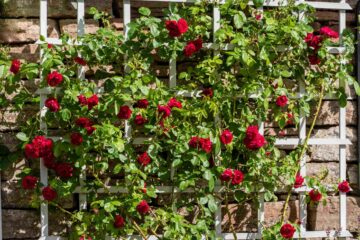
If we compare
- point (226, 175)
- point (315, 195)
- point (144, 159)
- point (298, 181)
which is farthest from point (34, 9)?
point (315, 195)

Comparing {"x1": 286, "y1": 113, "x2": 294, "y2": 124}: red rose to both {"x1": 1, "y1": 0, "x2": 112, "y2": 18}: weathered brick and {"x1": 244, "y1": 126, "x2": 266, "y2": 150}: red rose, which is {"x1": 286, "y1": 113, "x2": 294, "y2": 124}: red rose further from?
{"x1": 1, "y1": 0, "x2": 112, "y2": 18}: weathered brick

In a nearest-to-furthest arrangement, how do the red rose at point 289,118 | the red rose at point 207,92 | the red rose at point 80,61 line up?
the red rose at point 80,61 → the red rose at point 207,92 → the red rose at point 289,118

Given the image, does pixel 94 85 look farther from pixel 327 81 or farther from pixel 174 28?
pixel 327 81

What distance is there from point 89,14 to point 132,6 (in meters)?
0.24

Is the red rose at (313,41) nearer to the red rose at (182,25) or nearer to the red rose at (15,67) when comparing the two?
the red rose at (182,25)

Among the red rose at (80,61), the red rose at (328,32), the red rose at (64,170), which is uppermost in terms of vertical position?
the red rose at (328,32)

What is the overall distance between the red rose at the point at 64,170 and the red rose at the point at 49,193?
0.09 m

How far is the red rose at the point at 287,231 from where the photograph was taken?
3.10m

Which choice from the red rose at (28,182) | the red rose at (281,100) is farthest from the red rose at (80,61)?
the red rose at (281,100)

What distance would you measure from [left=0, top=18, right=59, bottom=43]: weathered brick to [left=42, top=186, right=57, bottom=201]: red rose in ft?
2.73

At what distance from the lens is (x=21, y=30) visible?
3.21m

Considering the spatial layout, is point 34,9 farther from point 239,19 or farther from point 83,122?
point 239,19

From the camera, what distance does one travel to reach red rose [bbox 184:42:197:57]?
306 centimetres

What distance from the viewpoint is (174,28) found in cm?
298
